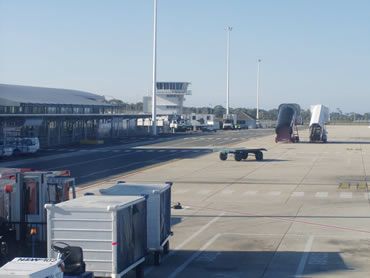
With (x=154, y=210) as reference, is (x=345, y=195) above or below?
below

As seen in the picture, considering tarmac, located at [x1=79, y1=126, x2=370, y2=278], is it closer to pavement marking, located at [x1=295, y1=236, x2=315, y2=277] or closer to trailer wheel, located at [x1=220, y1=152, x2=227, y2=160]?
pavement marking, located at [x1=295, y1=236, x2=315, y2=277]

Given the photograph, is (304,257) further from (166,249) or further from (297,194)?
(297,194)

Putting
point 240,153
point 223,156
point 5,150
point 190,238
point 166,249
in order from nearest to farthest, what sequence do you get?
point 166,249
point 190,238
point 240,153
point 223,156
point 5,150

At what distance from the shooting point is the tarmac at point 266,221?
2114 centimetres

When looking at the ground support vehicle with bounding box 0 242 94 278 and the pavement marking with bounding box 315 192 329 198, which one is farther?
the pavement marking with bounding box 315 192 329 198

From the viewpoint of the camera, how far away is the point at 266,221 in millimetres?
29875

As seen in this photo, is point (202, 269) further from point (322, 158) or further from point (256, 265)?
point (322, 158)

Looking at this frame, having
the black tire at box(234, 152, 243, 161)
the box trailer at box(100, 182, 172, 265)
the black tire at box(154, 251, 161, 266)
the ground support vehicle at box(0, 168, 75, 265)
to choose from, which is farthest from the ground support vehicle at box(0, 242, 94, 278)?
the black tire at box(234, 152, 243, 161)

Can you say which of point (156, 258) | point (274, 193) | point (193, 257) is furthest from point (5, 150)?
point (156, 258)

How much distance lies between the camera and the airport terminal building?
91000mm

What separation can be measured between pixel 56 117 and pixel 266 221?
71.0m

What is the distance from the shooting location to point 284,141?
10494cm

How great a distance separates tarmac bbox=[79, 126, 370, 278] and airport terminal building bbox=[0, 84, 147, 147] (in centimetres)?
3678

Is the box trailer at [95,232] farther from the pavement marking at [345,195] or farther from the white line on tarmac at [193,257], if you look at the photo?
the pavement marking at [345,195]
